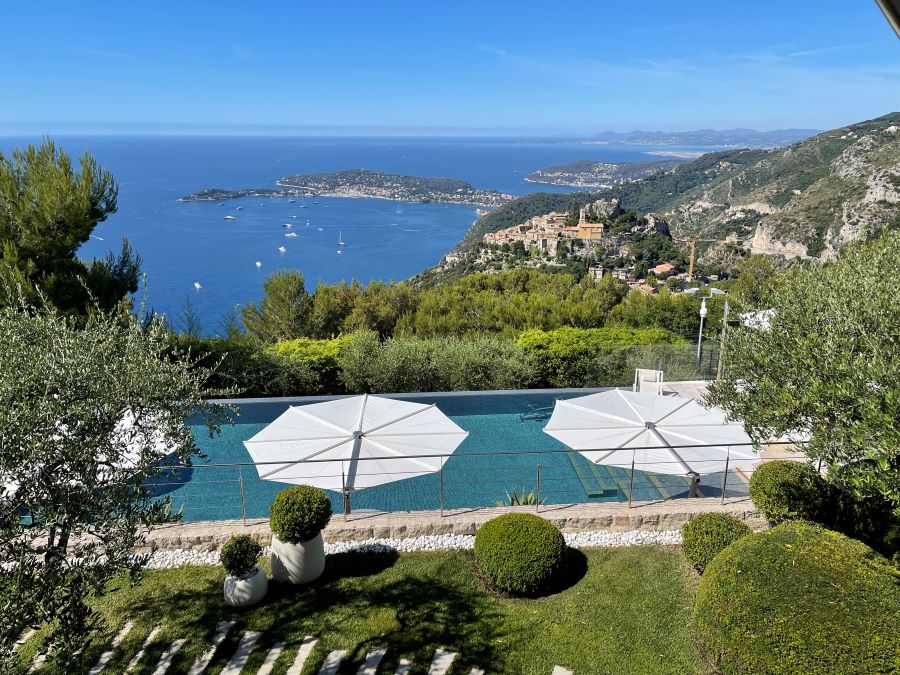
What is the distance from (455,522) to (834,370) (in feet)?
15.2

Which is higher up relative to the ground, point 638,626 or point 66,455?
point 66,455

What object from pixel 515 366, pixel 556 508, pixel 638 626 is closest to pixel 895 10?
pixel 638 626

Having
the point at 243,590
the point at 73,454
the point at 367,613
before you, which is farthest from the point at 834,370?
the point at 243,590

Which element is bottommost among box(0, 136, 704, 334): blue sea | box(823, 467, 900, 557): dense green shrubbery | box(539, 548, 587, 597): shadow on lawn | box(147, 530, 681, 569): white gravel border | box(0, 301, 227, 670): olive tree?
box(0, 136, 704, 334): blue sea

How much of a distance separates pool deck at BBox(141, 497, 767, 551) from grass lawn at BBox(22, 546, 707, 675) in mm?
406

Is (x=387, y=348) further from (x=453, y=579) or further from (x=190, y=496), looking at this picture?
(x=453, y=579)

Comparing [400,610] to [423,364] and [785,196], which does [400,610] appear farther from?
[785,196]

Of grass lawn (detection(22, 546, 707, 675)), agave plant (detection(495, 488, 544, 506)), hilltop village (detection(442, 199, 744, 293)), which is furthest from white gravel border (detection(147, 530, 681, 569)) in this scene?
hilltop village (detection(442, 199, 744, 293))

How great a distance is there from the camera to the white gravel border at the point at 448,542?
6910 millimetres

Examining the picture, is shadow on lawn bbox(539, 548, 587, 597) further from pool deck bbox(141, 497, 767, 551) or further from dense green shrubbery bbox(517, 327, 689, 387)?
dense green shrubbery bbox(517, 327, 689, 387)

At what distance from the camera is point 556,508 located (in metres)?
7.53

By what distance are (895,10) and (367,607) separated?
244 inches

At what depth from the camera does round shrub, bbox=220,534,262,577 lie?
5832 millimetres

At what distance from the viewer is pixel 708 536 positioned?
6184mm
